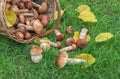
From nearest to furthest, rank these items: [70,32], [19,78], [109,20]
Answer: [19,78]
[70,32]
[109,20]

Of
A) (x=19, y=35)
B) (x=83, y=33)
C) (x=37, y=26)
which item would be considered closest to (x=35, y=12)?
(x=37, y=26)

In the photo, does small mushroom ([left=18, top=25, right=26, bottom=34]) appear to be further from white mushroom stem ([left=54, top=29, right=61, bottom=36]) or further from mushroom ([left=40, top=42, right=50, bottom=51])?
white mushroom stem ([left=54, top=29, right=61, bottom=36])

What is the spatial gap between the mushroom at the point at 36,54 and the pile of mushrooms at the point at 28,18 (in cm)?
22

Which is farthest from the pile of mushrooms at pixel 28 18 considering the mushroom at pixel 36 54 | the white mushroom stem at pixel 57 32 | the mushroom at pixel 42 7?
the mushroom at pixel 36 54

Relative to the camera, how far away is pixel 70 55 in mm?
3102

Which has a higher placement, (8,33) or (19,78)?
(8,33)

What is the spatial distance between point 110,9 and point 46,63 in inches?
44.5

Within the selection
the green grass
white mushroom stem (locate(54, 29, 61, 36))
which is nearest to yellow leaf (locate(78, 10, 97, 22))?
the green grass

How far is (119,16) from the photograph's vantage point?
3617mm

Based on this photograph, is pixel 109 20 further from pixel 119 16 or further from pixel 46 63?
pixel 46 63

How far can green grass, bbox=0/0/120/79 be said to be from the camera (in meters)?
2.90

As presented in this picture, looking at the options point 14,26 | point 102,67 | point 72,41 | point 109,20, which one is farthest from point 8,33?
point 109,20

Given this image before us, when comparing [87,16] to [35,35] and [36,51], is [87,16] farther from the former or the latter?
[36,51]

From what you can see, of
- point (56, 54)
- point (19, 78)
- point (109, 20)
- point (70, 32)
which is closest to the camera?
point (19, 78)
